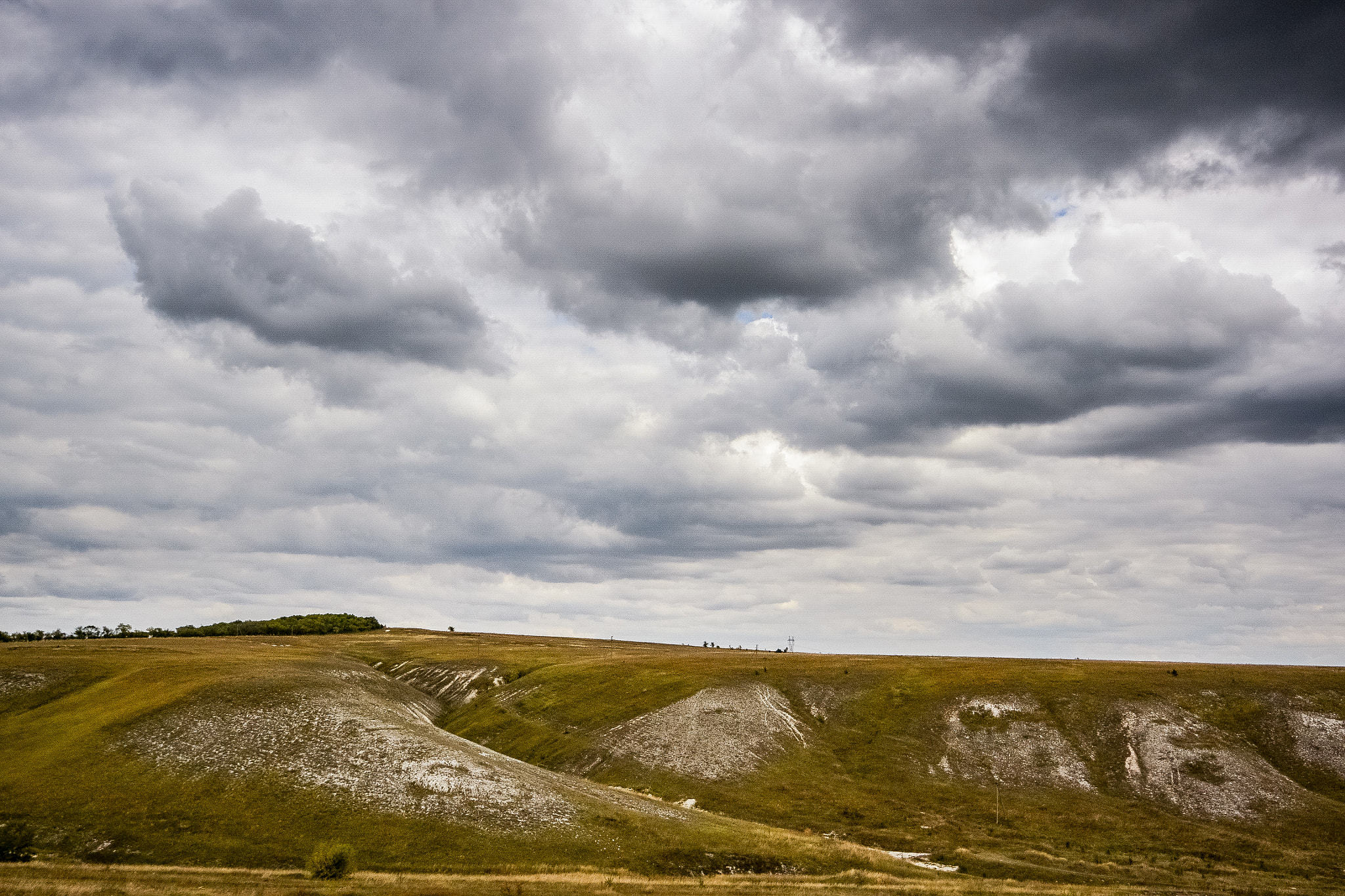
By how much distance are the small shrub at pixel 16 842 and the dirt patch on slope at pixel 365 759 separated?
1291cm

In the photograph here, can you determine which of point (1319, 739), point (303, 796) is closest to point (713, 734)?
point (303, 796)

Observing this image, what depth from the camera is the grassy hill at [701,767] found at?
234 ft

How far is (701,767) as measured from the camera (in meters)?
103

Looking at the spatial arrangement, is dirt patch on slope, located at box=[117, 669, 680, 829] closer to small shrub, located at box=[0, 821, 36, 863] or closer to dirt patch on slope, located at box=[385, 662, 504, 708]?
small shrub, located at box=[0, 821, 36, 863]

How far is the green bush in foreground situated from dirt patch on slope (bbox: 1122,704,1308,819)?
3205 inches

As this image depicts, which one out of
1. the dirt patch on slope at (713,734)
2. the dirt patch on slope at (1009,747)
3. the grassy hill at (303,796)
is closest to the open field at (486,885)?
the grassy hill at (303,796)

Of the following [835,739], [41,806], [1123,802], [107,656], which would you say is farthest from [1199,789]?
[107,656]

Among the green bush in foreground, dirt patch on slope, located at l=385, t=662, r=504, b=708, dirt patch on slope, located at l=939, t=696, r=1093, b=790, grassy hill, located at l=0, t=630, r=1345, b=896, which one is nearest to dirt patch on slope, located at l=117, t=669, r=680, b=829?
grassy hill, located at l=0, t=630, r=1345, b=896

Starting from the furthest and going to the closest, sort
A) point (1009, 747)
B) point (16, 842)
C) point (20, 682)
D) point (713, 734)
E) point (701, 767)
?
point (713, 734), point (20, 682), point (1009, 747), point (701, 767), point (16, 842)

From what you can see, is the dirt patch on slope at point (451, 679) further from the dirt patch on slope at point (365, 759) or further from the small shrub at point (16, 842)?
the small shrub at point (16, 842)

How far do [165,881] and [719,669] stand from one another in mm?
93584

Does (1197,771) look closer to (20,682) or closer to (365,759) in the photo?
(365,759)

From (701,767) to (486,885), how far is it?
46.1m

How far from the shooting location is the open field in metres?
52.6
